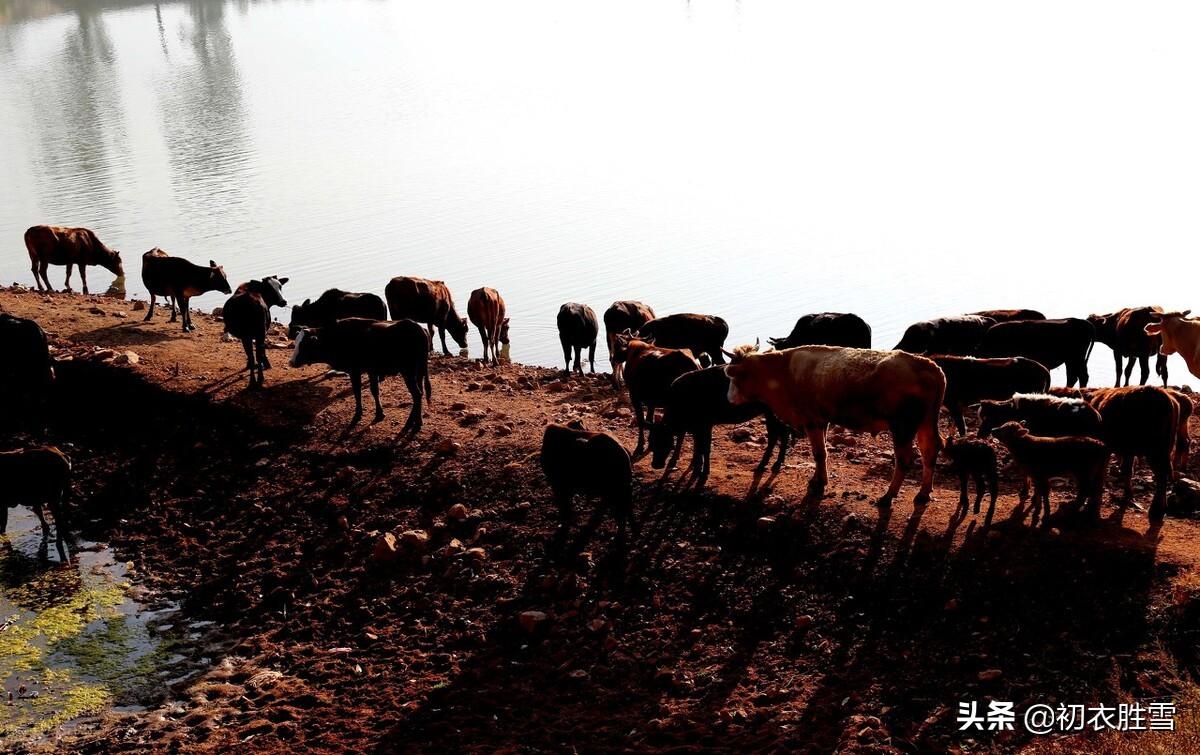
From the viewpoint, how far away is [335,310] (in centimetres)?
1766

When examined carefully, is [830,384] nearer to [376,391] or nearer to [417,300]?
[376,391]

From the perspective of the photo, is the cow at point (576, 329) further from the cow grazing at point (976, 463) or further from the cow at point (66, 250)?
the cow at point (66, 250)

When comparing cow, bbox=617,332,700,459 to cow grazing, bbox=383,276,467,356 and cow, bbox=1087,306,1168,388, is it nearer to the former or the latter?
cow grazing, bbox=383,276,467,356

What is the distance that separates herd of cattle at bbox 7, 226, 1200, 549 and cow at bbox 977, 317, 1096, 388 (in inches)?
0.7

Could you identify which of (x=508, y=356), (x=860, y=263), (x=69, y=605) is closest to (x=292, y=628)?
(x=69, y=605)

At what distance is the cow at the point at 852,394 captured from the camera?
424 inches

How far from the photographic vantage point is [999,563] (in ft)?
31.4

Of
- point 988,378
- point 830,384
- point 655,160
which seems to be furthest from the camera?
point 655,160

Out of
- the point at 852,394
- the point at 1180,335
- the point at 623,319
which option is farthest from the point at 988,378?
the point at 623,319

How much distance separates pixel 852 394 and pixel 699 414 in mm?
1578

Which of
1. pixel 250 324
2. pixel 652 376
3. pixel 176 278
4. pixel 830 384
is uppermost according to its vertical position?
pixel 176 278

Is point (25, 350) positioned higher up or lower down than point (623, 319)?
higher up

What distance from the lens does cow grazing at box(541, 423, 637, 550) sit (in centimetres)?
1066

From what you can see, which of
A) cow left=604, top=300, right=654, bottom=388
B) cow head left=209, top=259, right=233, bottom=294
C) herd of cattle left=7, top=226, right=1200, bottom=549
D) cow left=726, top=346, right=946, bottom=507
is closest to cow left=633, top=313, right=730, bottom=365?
herd of cattle left=7, top=226, right=1200, bottom=549
